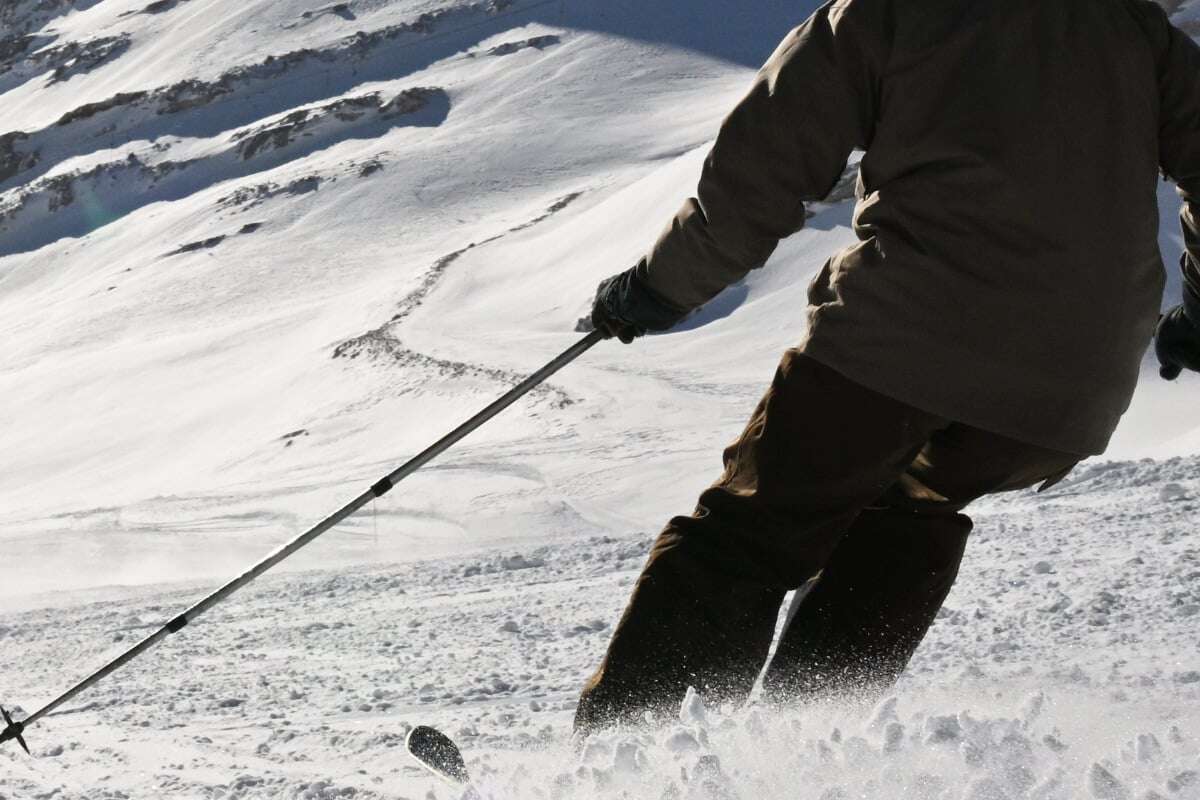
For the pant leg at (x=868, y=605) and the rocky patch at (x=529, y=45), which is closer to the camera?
the pant leg at (x=868, y=605)

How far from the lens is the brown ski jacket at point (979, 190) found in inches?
76.7

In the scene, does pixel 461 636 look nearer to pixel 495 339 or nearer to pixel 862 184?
pixel 862 184

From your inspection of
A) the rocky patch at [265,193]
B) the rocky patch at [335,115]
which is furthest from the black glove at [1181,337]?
the rocky patch at [335,115]

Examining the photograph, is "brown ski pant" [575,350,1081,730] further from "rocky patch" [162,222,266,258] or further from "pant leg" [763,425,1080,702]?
"rocky patch" [162,222,266,258]

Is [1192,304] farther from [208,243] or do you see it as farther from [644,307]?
[208,243]

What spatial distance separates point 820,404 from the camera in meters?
2.06

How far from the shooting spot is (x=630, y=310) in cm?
248

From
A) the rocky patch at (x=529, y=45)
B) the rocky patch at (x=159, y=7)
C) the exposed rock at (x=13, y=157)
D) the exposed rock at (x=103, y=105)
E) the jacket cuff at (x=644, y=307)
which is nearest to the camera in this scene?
the jacket cuff at (x=644, y=307)

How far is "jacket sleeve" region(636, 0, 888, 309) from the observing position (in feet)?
6.63

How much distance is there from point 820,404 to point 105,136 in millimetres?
56182

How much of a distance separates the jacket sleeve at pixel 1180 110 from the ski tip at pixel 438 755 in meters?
1.76

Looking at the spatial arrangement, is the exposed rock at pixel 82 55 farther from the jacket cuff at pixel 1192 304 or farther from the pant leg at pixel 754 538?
the pant leg at pixel 754 538

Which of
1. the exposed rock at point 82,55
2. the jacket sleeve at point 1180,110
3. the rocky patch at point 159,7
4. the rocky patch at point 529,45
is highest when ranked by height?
the rocky patch at point 159,7

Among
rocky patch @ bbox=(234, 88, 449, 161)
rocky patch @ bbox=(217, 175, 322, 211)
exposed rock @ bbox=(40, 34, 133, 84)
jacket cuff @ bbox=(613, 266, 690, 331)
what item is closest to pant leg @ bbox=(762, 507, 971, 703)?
jacket cuff @ bbox=(613, 266, 690, 331)
